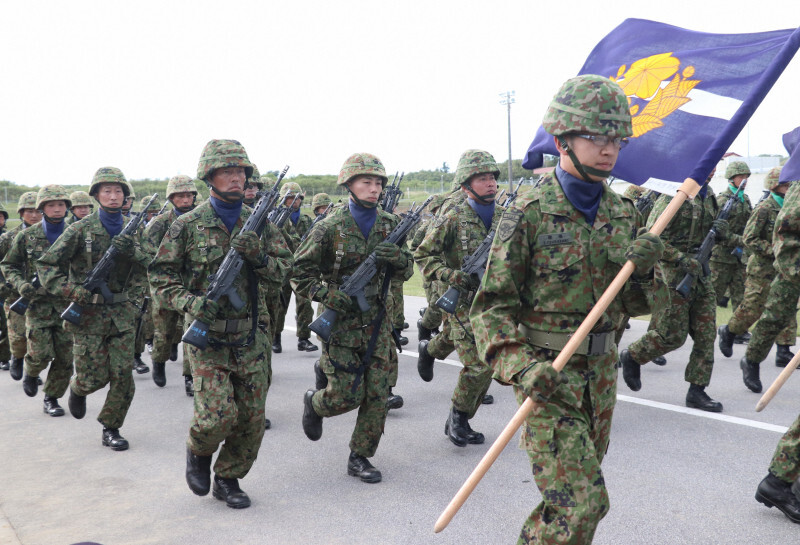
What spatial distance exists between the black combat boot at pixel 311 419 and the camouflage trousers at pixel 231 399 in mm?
692

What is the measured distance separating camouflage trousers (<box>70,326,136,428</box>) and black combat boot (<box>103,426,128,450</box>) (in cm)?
5

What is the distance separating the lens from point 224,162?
17.2 ft

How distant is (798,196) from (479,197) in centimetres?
248

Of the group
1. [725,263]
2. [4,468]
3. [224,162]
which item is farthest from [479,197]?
[725,263]

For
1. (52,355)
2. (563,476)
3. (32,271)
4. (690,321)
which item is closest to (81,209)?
(32,271)

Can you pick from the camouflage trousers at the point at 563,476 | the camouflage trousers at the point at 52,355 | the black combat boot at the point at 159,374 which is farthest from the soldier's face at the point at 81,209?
the camouflage trousers at the point at 563,476

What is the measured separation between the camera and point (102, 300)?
22.5 feet

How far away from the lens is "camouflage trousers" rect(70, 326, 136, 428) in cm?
659

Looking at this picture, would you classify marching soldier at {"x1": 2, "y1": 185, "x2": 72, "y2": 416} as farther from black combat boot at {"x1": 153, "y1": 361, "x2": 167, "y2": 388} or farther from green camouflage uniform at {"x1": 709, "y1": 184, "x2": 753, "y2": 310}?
green camouflage uniform at {"x1": 709, "y1": 184, "x2": 753, "y2": 310}

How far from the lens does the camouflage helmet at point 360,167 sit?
5.76 meters

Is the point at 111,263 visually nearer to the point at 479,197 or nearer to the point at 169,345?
the point at 169,345

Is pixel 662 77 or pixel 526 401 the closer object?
→ pixel 526 401

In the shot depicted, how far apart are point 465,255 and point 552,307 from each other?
322 centimetres

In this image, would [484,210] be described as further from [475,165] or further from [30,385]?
[30,385]
